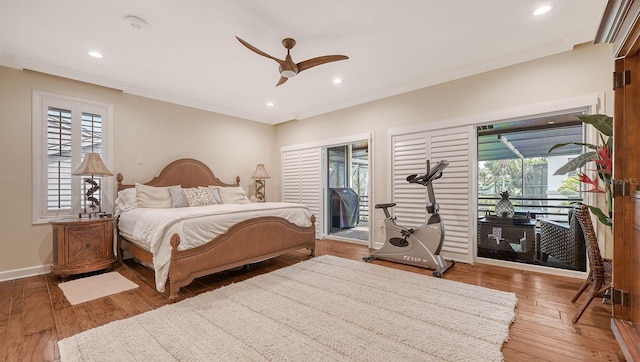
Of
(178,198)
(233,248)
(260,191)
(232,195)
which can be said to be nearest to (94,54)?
(178,198)

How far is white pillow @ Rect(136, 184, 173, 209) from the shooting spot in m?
3.81

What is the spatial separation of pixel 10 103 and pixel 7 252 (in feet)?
5.75

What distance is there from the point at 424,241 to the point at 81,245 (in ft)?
13.5

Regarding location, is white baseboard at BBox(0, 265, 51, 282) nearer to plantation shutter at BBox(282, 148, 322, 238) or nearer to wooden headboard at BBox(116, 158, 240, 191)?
wooden headboard at BBox(116, 158, 240, 191)

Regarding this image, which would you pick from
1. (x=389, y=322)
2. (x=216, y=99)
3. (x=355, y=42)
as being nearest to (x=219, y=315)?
(x=389, y=322)

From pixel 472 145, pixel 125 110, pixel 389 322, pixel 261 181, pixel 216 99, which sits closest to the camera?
pixel 389 322

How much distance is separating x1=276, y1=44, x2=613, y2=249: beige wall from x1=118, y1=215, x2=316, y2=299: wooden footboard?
1.63 meters

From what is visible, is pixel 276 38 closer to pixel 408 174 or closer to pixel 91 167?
pixel 408 174

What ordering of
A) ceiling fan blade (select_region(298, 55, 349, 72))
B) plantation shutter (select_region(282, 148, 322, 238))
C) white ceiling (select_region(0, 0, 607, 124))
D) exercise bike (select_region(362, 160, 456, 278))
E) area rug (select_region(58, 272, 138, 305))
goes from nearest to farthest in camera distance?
white ceiling (select_region(0, 0, 607, 124)) → area rug (select_region(58, 272, 138, 305)) → ceiling fan blade (select_region(298, 55, 349, 72)) → exercise bike (select_region(362, 160, 456, 278)) → plantation shutter (select_region(282, 148, 322, 238))

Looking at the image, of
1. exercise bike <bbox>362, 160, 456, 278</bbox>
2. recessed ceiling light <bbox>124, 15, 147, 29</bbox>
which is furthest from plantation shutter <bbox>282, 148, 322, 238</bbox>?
recessed ceiling light <bbox>124, 15, 147, 29</bbox>

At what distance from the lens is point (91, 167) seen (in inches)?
131

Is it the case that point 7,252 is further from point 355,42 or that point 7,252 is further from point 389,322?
point 355,42

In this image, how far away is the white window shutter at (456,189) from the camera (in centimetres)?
358

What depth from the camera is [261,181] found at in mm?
5805
